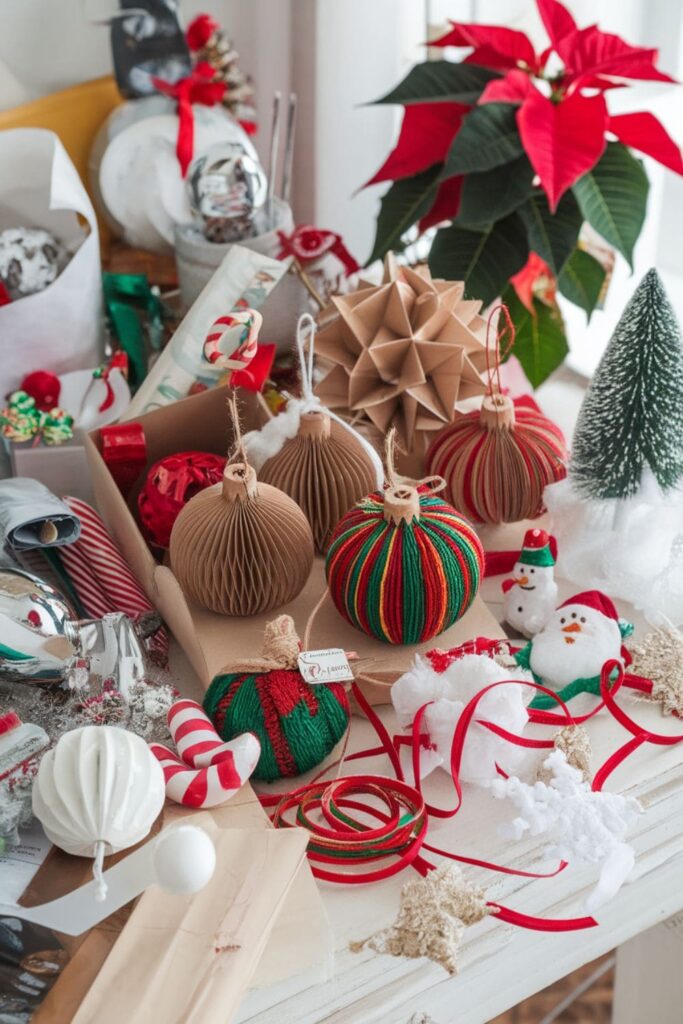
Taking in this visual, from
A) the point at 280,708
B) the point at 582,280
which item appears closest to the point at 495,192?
the point at 582,280

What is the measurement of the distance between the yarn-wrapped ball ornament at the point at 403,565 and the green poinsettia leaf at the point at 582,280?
45 cm

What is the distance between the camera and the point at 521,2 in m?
1.32

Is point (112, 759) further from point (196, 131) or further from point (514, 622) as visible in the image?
point (196, 131)

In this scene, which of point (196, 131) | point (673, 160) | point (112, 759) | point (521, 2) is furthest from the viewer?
point (521, 2)

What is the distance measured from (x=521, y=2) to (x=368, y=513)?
91 cm

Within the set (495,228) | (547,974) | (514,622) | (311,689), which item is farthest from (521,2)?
(547,974)

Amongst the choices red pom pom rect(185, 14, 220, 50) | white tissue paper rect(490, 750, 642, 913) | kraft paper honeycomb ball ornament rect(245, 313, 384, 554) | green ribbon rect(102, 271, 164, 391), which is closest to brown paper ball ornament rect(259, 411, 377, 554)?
kraft paper honeycomb ball ornament rect(245, 313, 384, 554)

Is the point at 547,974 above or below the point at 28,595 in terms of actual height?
below

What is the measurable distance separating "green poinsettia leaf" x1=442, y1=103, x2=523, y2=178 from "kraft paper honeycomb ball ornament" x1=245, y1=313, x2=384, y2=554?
29 cm

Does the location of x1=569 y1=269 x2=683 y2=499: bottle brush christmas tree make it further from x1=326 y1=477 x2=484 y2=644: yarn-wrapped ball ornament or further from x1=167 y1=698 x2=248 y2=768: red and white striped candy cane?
x1=167 y1=698 x2=248 y2=768: red and white striped candy cane

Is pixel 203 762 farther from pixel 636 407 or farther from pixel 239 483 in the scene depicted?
pixel 636 407

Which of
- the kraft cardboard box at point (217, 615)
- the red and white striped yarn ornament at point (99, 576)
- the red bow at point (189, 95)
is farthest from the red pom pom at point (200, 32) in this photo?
the red and white striped yarn ornament at point (99, 576)

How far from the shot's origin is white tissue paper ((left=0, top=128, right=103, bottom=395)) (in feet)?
3.21

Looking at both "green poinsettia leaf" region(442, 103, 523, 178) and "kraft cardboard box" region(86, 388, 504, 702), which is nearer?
"kraft cardboard box" region(86, 388, 504, 702)
